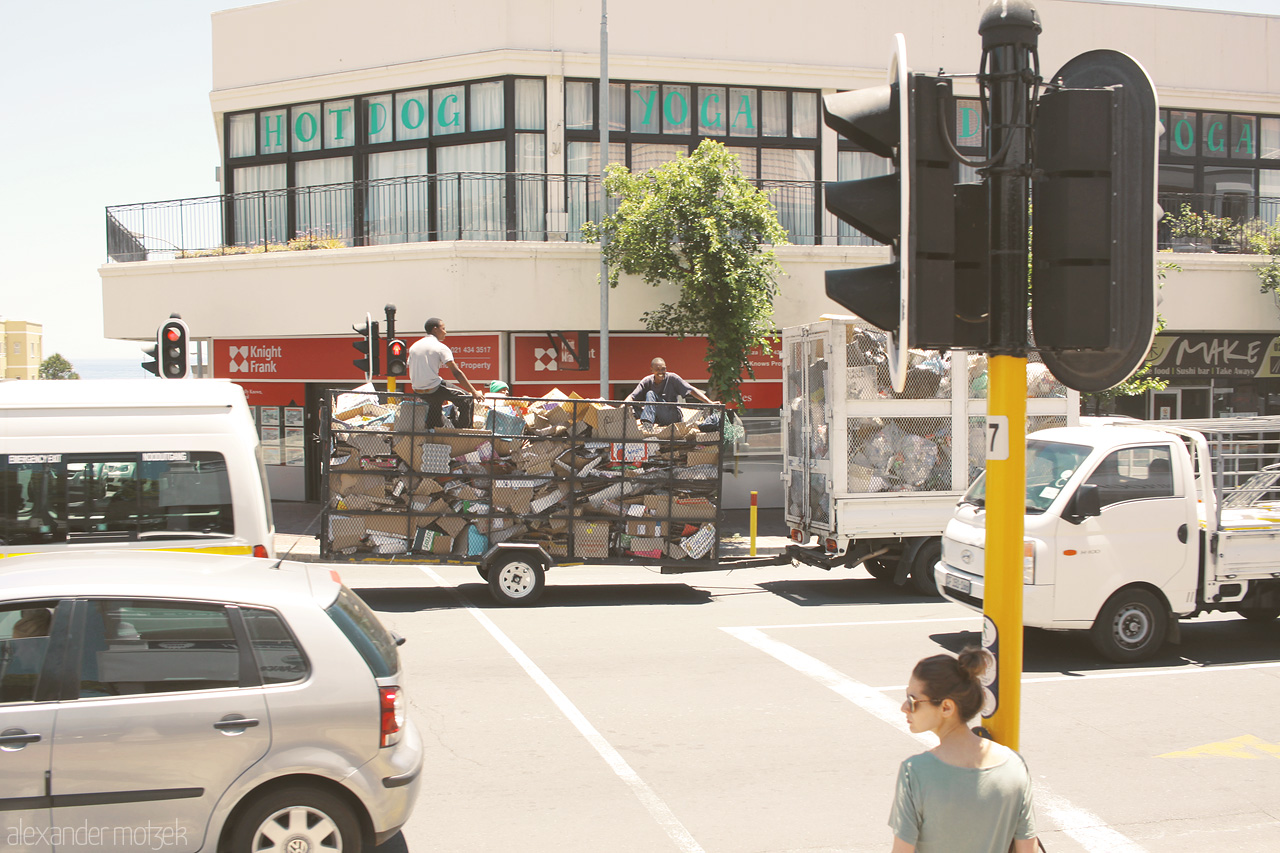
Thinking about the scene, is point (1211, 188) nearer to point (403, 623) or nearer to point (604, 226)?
point (604, 226)

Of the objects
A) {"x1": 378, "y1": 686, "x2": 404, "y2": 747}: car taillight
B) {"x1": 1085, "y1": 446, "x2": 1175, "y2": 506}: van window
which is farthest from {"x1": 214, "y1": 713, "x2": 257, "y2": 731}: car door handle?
{"x1": 1085, "y1": 446, "x2": 1175, "y2": 506}: van window

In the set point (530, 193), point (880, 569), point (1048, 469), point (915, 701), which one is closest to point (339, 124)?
point (530, 193)

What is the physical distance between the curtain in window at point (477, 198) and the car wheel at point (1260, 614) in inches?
530

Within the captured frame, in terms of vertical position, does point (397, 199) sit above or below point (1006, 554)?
above

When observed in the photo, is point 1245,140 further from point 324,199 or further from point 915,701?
point 915,701

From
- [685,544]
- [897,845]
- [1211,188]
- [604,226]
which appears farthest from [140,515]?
[1211,188]

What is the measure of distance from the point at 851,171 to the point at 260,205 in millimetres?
11985

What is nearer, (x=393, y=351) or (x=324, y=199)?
(x=393, y=351)

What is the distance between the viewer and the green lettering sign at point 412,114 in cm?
1983

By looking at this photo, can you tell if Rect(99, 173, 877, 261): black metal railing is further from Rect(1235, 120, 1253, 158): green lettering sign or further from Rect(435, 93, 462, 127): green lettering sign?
Rect(1235, 120, 1253, 158): green lettering sign

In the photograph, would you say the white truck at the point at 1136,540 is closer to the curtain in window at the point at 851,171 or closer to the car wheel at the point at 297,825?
the car wheel at the point at 297,825

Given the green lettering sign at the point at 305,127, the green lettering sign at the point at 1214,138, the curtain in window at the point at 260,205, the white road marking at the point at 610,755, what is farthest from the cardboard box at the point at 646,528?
the green lettering sign at the point at 1214,138

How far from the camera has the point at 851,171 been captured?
20703 mm

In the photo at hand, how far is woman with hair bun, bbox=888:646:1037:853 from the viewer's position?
9.61ft
